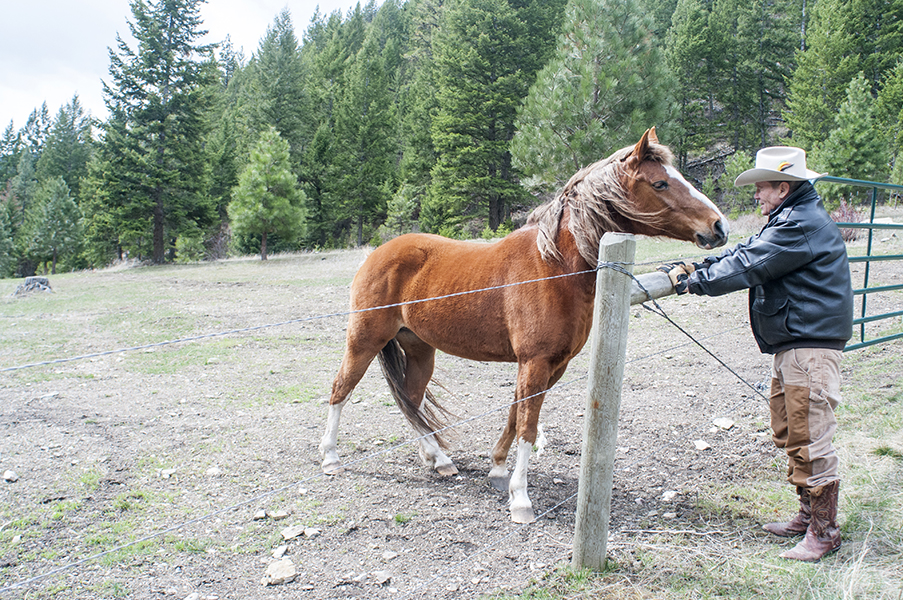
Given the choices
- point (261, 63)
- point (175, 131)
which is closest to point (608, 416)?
point (175, 131)

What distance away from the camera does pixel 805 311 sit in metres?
2.61

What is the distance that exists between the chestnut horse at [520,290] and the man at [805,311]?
0.43 meters

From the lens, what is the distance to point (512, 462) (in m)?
Result: 4.54

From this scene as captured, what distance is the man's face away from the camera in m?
2.81

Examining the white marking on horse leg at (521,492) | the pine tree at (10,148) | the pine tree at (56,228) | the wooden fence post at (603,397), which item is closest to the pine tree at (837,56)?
the white marking on horse leg at (521,492)

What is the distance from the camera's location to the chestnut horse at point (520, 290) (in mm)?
3246

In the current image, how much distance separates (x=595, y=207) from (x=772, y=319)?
1.18 meters

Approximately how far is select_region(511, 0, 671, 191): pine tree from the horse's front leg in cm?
1723

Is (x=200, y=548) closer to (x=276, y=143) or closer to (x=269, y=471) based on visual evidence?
(x=269, y=471)

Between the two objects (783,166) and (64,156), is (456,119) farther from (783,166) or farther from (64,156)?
(64,156)

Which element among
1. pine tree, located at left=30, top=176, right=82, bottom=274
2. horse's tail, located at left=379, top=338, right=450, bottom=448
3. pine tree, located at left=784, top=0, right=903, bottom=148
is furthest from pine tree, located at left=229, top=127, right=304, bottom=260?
pine tree, located at left=784, top=0, right=903, bottom=148

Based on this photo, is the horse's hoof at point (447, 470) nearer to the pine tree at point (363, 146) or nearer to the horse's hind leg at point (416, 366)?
the horse's hind leg at point (416, 366)

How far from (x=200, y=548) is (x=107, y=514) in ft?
2.93

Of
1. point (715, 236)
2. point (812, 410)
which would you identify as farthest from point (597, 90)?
point (812, 410)
